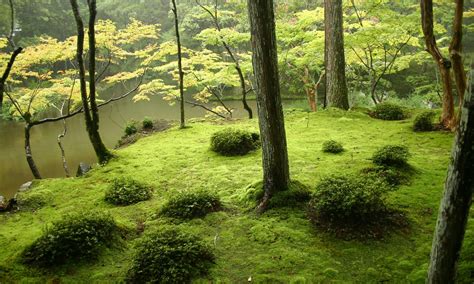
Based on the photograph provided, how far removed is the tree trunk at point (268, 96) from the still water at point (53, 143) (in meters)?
10.5

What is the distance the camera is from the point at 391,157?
5.84 meters

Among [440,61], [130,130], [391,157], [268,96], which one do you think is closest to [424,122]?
[440,61]

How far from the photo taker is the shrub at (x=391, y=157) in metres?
5.81

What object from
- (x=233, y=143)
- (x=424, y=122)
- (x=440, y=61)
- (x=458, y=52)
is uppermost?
(x=458, y=52)

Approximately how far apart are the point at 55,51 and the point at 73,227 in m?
8.23

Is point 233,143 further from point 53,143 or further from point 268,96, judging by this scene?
point 53,143

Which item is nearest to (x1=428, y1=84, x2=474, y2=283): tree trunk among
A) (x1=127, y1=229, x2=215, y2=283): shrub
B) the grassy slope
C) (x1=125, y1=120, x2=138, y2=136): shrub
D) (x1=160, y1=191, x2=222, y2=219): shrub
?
the grassy slope

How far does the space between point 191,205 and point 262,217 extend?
3.41 feet

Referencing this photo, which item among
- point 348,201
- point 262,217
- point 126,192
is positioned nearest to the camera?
point 348,201

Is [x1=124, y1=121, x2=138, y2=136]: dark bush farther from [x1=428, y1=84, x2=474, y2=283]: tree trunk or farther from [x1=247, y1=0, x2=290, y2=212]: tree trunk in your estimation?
[x1=428, y1=84, x2=474, y2=283]: tree trunk

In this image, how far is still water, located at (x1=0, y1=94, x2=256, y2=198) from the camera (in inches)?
539

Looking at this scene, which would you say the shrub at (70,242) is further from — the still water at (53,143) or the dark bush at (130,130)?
the dark bush at (130,130)

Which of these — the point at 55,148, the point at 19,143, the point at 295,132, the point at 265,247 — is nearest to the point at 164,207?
the point at 265,247

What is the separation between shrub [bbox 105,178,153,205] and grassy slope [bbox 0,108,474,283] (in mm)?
174
